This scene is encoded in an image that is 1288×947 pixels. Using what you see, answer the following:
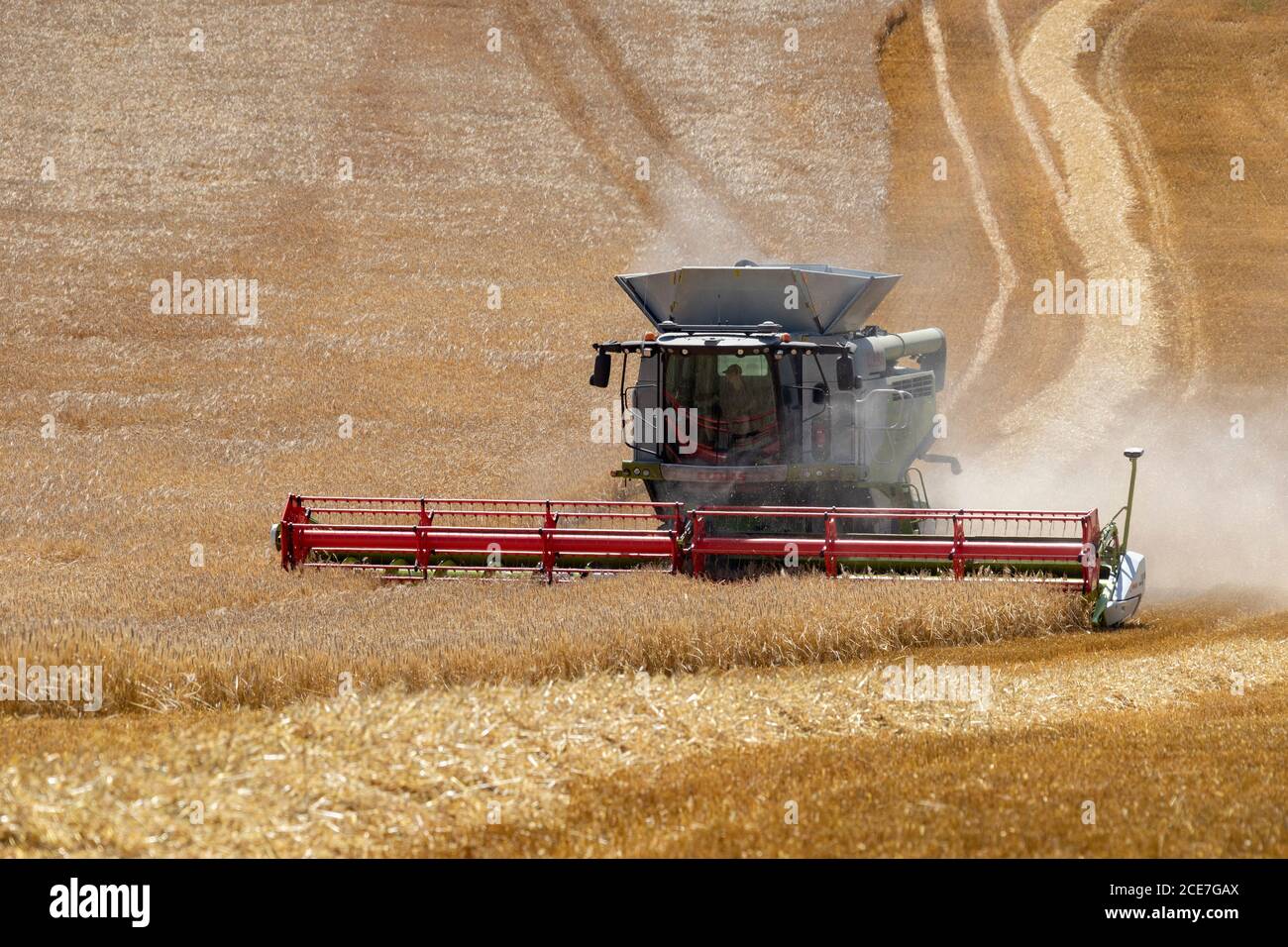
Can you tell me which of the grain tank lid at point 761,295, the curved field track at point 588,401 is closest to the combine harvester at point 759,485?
the grain tank lid at point 761,295

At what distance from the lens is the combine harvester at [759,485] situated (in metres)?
12.7

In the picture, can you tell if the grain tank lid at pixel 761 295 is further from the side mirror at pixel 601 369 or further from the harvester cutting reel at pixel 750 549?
the harvester cutting reel at pixel 750 549

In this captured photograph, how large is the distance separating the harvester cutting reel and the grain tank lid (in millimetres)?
2143

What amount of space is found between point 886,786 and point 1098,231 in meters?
27.0

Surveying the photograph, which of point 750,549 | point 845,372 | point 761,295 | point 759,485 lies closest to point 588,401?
point 761,295

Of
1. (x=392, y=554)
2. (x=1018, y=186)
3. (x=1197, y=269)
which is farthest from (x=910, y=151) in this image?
(x=392, y=554)

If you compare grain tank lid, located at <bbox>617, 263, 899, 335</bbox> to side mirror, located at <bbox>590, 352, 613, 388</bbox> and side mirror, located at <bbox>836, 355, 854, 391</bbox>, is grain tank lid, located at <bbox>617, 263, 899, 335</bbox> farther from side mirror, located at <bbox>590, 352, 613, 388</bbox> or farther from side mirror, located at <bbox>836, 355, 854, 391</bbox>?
side mirror, located at <bbox>836, 355, 854, 391</bbox>

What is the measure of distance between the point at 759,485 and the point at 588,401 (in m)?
9.82

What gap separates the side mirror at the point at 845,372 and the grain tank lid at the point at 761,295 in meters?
1.36

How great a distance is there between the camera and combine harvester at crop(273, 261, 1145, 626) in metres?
12.7

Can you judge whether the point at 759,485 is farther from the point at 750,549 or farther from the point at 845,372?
the point at 845,372

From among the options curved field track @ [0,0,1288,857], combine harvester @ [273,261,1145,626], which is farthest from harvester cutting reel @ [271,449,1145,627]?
curved field track @ [0,0,1288,857]

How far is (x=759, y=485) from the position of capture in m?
14.3
